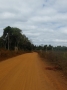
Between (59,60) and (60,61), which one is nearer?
(60,61)

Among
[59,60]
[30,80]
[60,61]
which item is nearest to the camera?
[30,80]

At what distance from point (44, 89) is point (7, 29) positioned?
71.8m

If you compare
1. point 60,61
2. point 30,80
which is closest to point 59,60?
point 60,61

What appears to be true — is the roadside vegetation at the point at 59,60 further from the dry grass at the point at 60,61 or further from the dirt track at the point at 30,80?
the dirt track at the point at 30,80

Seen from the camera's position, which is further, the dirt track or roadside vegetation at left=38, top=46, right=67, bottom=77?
roadside vegetation at left=38, top=46, right=67, bottom=77

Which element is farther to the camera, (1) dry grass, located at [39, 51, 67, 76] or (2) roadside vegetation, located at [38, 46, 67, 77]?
(2) roadside vegetation, located at [38, 46, 67, 77]

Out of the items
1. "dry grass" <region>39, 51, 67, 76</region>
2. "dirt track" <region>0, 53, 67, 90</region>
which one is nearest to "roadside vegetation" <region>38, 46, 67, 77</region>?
"dry grass" <region>39, 51, 67, 76</region>

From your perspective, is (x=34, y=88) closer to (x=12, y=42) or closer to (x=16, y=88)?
(x=16, y=88)

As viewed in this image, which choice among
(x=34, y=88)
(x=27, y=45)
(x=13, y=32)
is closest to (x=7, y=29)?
(x=13, y=32)

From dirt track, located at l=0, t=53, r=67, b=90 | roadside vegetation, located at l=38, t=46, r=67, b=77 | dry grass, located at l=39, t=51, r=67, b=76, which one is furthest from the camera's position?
roadside vegetation, located at l=38, t=46, r=67, b=77

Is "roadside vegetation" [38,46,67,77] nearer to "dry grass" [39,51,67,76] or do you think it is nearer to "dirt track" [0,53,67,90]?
"dry grass" [39,51,67,76]

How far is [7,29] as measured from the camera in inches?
3093

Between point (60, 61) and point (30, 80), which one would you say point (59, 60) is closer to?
point (60, 61)

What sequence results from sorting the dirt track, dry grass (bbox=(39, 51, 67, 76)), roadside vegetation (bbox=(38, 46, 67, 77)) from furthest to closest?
roadside vegetation (bbox=(38, 46, 67, 77)) < dry grass (bbox=(39, 51, 67, 76)) < the dirt track
